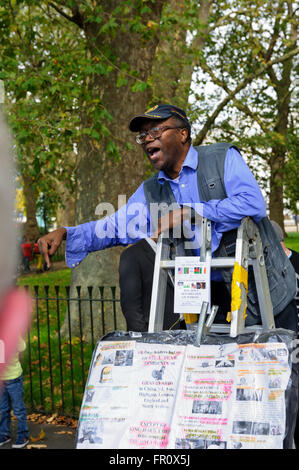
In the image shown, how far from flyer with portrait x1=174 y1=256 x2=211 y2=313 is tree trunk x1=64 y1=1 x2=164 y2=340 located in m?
5.44

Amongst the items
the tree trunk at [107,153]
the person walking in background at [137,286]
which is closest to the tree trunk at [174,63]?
the tree trunk at [107,153]

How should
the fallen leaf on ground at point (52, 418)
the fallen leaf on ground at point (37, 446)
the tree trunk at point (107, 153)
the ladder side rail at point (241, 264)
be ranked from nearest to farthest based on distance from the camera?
the ladder side rail at point (241, 264) < the fallen leaf on ground at point (37, 446) < the fallen leaf on ground at point (52, 418) < the tree trunk at point (107, 153)

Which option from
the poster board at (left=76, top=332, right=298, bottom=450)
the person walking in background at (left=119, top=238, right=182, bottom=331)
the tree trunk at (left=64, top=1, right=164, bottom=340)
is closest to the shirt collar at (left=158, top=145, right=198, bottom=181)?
the poster board at (left=76, top=332, right=298, bottom=450)

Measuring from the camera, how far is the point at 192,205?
9.09ft

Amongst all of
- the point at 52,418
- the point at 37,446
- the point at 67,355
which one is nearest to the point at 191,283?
the point at 37,446

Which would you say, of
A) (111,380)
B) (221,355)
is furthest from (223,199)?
(111,380)

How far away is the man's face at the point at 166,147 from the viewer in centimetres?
291

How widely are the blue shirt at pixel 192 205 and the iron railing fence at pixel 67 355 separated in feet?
8.93

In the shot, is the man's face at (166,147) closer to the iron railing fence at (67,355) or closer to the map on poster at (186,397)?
the map on poster at (186,397)

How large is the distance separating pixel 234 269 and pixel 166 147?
27.5 inches

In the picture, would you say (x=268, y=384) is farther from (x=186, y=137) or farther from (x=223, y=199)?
(x=186, y=137)

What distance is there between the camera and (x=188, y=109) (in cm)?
1262

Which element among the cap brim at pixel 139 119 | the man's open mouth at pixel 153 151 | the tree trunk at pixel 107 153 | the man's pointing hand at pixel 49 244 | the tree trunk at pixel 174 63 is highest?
the tree trunk at pixel 174 63

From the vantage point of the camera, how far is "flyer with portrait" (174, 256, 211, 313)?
2.73 metres
